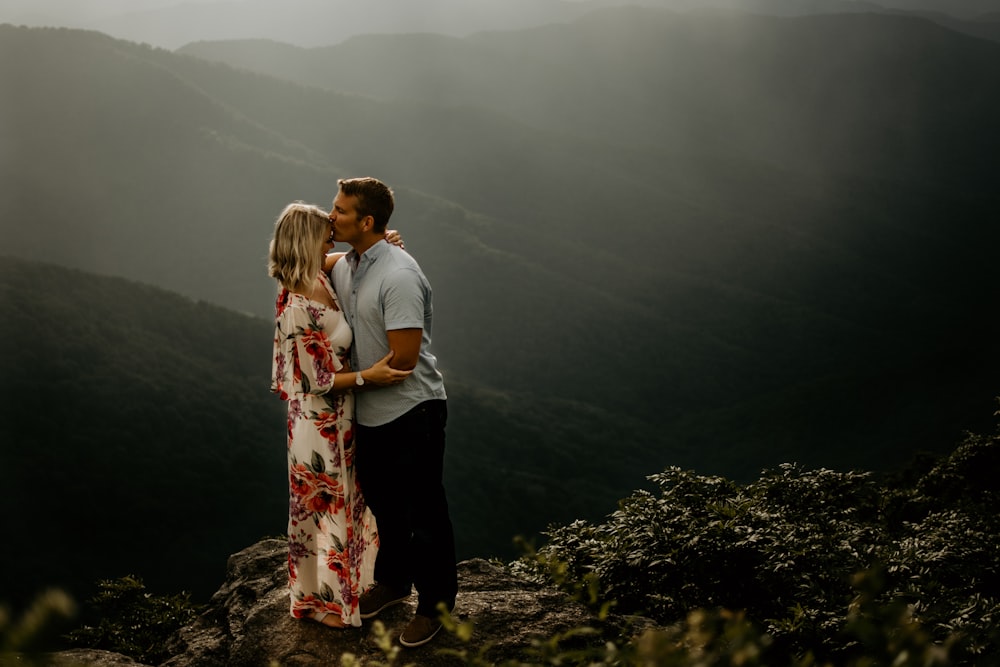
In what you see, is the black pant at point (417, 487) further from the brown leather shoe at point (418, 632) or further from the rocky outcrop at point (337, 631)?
the rocky outcrop at point (337, 631)

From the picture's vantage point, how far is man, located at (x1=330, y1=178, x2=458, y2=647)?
10.5 ft

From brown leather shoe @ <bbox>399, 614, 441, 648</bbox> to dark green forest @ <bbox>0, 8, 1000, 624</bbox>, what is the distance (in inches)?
552

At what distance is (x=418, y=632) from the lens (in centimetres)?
337

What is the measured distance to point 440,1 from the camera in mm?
132875

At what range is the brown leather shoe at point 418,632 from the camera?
335cm

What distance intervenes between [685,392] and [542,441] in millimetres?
12504

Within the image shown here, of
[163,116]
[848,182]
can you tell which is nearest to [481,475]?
[163,116]

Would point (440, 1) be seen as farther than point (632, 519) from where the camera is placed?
Yes

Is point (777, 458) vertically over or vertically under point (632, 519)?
under

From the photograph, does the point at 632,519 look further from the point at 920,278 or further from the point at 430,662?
the point at 920,278

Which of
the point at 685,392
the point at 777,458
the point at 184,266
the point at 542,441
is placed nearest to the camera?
the point at 777,458

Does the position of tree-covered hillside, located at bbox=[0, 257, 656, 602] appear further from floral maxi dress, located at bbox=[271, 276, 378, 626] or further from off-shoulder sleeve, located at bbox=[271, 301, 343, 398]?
off-shoulder sleeve, located at bbox=[271, 301, 343, 398]

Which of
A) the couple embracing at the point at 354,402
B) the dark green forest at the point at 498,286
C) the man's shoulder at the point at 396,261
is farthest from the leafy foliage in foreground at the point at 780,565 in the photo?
the dark green forest at the point at 498,286

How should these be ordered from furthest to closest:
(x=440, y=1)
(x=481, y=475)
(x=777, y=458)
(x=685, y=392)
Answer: (x=440, y=1) → (x=685, y=392) → (x=777, y=458) → (x=481, y=475)
